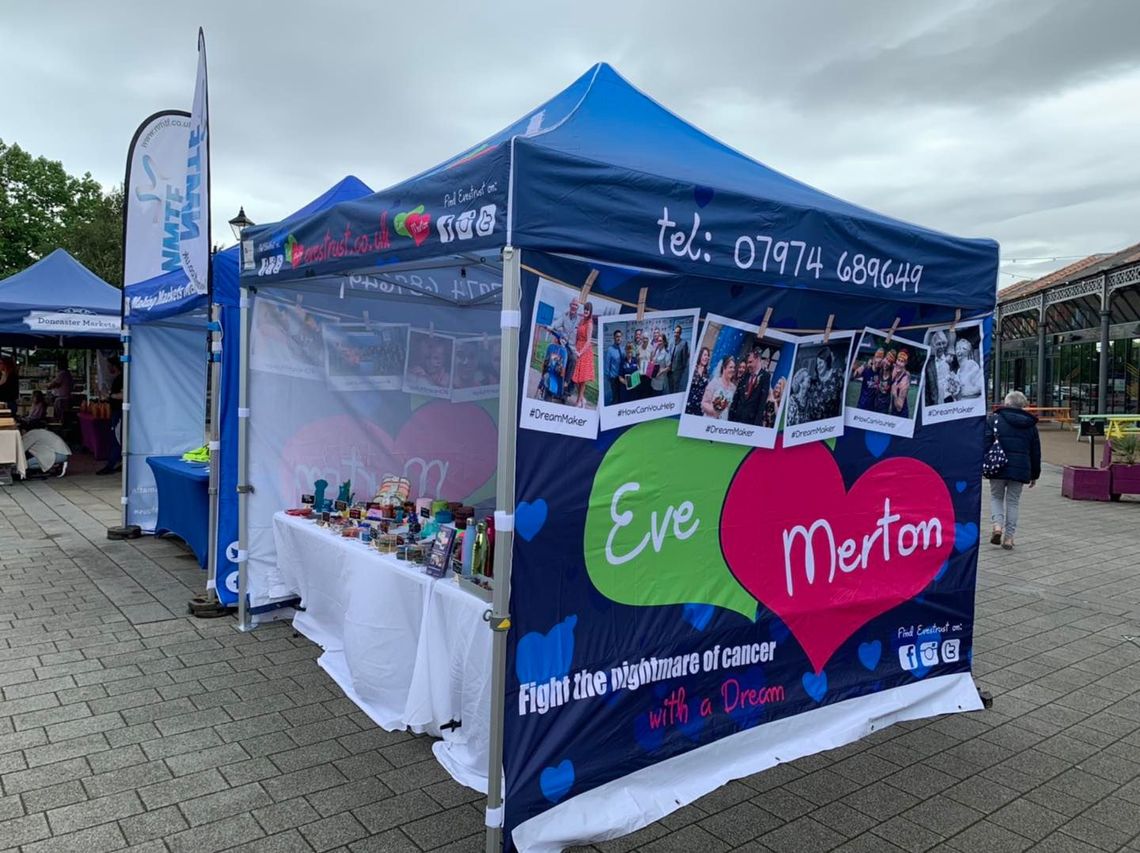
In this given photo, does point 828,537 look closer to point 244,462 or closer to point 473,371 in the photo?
point 473,371

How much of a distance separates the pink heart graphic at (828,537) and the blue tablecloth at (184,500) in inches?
162

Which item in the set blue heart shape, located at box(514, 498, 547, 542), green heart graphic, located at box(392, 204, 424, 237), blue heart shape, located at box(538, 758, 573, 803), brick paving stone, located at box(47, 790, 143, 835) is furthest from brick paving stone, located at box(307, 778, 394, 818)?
green heart graphic, located at box(392, 204, 424, 237)

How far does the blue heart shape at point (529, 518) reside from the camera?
8.43ft

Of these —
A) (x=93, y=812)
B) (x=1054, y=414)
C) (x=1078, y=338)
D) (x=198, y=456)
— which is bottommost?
(x=93, y=812)

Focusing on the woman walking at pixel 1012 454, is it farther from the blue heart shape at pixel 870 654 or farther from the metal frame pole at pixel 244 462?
the metal frame pole at pixel 244 462

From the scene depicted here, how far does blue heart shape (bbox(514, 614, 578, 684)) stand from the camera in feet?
8.55

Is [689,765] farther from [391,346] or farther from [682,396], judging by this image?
[391,346]

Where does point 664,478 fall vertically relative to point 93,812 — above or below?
above

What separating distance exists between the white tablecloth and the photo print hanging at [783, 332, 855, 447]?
36.7ft

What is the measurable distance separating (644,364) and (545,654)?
3.50 ft

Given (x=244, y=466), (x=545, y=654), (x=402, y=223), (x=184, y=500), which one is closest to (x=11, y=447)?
(x=184, y=500)

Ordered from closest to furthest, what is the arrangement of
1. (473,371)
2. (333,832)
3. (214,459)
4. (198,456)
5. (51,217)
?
(333,832)
(214,459)
(473,371)
(198,456)
(51,217)

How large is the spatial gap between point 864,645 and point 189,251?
455 cm

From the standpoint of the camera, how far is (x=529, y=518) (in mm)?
2600
